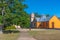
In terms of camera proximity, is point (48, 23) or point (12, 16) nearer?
point (12, 16)

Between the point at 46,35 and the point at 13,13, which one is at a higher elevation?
the point at 13,13

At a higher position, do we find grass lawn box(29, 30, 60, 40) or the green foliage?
the green foliage

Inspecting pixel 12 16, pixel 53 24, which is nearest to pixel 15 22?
pixel 12 16

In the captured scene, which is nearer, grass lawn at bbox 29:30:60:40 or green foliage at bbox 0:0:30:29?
grass lawn at bbox 29:30:60:40

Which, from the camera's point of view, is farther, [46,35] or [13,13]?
[13,13]

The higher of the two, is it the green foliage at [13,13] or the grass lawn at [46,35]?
the green foliage at [13,13]

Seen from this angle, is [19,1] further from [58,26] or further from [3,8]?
[58,26]

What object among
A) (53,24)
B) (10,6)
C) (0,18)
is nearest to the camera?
(0,18)

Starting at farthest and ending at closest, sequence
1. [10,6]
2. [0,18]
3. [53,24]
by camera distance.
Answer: [53,24]
[10,6]
[0,18]

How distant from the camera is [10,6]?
38.7 metres

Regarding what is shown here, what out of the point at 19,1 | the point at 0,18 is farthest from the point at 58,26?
the point at 0,18

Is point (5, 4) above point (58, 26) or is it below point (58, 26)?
above

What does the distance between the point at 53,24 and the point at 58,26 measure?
211cm

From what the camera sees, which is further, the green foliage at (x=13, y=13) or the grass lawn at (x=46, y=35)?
the green foliage at (x=13, y=13)
